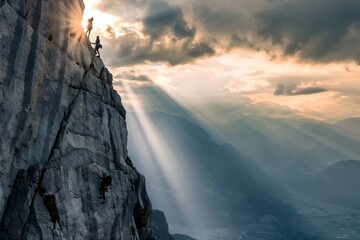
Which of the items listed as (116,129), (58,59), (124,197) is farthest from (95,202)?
(58,59)

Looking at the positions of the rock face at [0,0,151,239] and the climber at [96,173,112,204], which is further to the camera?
the climber at [96,173,112,204]

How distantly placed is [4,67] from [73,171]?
14.3m

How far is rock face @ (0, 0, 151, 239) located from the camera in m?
35.5

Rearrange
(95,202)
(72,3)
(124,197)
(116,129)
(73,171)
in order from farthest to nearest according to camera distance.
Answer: (116,129) → (124,197) → (72,3) → (95,202) → (73,171)

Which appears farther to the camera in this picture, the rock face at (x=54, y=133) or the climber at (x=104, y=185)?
the climber at (x=104, y=185)

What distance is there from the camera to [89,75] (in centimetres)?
5194

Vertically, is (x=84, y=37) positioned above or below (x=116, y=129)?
above

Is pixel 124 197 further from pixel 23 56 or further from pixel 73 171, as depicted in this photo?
pixel 23 56

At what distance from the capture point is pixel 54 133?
41.6 m

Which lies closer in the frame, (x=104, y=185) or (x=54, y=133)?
(x=54, y=133)

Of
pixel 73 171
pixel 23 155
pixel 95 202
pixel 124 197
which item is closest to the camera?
pixel 23 155

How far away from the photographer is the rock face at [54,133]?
35531mm

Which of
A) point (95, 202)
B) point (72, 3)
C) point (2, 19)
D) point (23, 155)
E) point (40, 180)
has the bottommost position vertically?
point (95, 202)

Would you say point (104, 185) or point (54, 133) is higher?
point (54, 133)
